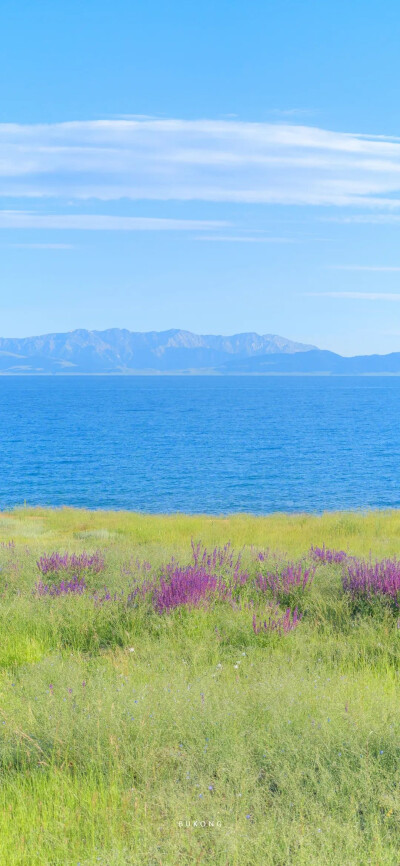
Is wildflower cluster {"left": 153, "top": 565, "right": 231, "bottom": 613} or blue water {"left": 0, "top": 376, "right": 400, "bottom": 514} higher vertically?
wildflower cluster {"left": 153, "top": 565, "right": 231, "bottom": 613}

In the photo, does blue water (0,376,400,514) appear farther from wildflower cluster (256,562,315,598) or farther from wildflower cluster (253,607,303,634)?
wildflower cluster (253,607,303,634)

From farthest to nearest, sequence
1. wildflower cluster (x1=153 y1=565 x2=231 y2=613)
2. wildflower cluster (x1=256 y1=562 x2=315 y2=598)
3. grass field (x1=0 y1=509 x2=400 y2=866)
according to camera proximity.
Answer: wildflower cluster (x1=256 y1=562 x2=315 y2=598)
wildflower cluster (x1=153 y1=565 x2=231 y2=613)
grass field (x1=0 y1=509 x2=400 y2=866)

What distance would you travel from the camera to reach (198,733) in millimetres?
4477

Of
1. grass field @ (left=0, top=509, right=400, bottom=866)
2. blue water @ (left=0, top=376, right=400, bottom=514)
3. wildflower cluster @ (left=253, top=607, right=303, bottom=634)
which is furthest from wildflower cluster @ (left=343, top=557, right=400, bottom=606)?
blue water @ (left=0, top=376, right=400, bottom=514)

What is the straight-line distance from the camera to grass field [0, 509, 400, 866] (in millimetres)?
3514

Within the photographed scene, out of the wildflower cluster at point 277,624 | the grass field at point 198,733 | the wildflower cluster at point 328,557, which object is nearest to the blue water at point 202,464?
the wildflower cluster at point 328,557

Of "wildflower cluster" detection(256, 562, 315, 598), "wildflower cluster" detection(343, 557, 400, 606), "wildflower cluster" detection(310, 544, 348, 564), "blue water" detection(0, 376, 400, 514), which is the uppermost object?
"wildflower cluster" detection(343, 557, 400, 606)

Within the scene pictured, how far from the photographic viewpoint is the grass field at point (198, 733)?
11.5ft

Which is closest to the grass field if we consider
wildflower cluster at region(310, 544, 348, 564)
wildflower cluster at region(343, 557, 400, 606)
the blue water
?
wildflower cluster at region(343, 557, 400, 606)

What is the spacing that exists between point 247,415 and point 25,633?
430 ft

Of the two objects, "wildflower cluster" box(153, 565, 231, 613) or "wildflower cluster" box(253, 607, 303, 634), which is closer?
"wildflower cluster" box(253, 607, 303, 634)

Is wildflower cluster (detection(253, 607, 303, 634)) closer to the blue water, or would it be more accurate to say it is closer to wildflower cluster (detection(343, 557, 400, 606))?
wildflower cluster (detection(343, 557, 400, 606))

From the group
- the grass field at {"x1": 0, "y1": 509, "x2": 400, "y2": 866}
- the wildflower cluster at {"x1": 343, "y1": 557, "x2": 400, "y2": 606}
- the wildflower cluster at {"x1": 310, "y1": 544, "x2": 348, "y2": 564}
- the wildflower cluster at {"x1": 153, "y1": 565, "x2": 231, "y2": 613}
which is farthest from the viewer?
the wildflower cluster at {"x1": 310, "y1": 544, "x2": 348, "y2": 564}

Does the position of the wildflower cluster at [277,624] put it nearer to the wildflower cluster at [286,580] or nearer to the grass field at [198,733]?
the grass field at [198,733]
